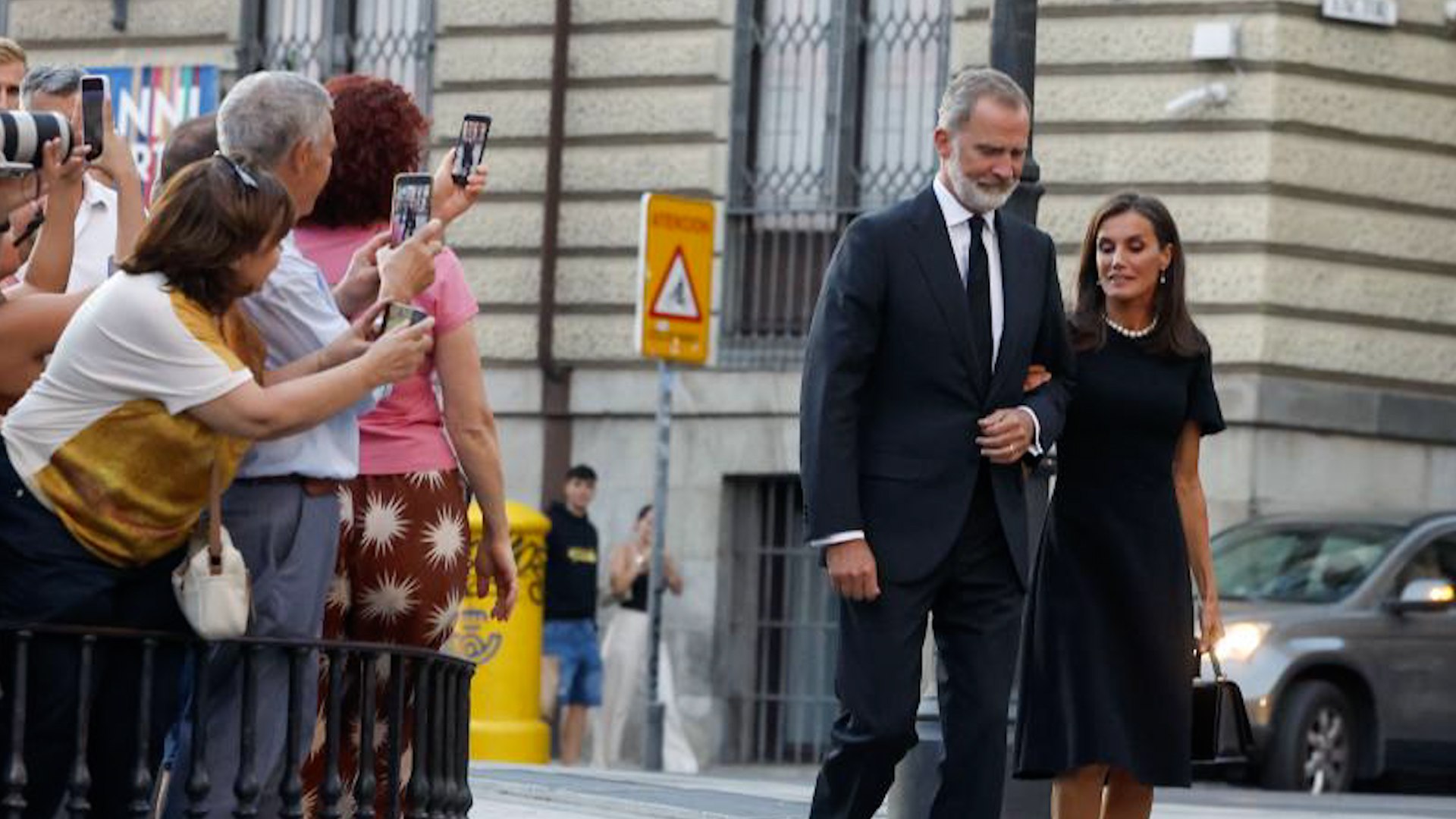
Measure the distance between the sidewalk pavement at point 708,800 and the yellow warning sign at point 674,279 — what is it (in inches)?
154

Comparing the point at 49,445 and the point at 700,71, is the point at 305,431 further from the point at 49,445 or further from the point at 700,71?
the point at 700,71

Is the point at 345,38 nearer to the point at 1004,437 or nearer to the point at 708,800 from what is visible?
the point at 708,800

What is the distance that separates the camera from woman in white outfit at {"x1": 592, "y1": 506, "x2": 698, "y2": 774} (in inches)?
906

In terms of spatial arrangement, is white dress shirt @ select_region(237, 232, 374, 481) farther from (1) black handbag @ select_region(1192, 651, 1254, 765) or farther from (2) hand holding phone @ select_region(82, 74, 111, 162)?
(1) black handbag @ select_region(1192, 651, 1254, 765)

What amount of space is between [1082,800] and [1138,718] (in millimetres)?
261

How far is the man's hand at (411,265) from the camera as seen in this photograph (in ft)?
A: 27.2

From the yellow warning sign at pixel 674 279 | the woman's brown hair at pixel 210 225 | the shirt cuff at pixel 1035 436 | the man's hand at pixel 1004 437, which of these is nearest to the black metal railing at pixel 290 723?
the woman's brown hair at pixel 210 225

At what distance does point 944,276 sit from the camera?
969 cm

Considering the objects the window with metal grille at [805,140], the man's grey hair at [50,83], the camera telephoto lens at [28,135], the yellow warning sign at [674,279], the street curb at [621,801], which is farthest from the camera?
the window with metal grille at [805,140]

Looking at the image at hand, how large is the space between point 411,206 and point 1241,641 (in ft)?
36.0

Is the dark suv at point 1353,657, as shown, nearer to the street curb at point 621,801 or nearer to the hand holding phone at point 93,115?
the street curb at point 621,801

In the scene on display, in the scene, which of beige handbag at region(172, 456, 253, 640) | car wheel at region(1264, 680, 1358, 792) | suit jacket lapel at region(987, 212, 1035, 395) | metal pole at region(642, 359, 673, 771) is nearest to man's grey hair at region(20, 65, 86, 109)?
suit jacket lapel at region(987, 212, 1035, 395)

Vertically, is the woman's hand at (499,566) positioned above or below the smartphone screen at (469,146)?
below

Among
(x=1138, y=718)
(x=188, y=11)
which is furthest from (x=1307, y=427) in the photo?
(x=1138, y=718)
